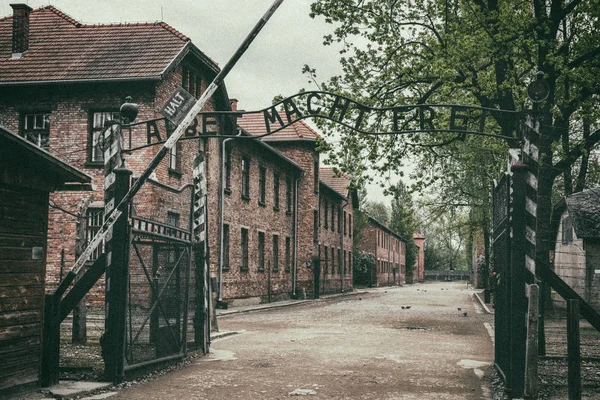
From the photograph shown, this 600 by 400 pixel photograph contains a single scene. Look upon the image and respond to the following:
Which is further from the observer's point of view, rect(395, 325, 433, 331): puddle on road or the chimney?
the chimney

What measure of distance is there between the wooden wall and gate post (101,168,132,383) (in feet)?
2.70

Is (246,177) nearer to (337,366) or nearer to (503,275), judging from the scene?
(337,366)

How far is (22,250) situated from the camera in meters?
7.59

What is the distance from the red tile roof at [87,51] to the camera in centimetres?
2128

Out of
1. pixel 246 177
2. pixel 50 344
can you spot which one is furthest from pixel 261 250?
pixel 50 344

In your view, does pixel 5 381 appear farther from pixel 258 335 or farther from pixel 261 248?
pixel 261 248

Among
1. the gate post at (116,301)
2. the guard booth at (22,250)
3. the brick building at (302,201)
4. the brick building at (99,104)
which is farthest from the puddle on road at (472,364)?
the brick building at (302,201)

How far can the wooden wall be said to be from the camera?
723 cm

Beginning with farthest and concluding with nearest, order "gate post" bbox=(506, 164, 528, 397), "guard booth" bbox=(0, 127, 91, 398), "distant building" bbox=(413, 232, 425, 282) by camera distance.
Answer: "distant building" bbox=(413, 232, 425, 282) < "gate post" bbox=(506, 164, 528, 397) < "guard booth" bbox=(0, 127, 91, 398)

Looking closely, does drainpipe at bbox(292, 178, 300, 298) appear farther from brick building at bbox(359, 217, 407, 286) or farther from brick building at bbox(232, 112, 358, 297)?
brick building at bbox(359, 217, 407, 286)

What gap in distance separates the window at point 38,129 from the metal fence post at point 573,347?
1916cm

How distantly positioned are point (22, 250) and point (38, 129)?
51.7 feet

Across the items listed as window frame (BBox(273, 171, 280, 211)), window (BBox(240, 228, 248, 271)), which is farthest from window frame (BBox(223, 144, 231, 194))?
window frame (BBox(273, 171, 280, 211))

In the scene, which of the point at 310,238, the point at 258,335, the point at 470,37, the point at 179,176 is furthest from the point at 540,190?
the point at 310,238
